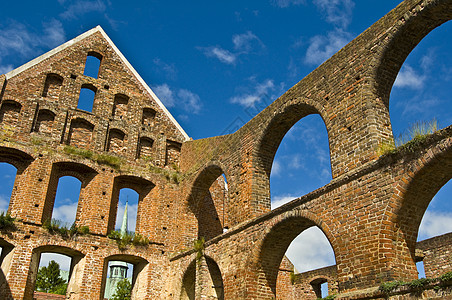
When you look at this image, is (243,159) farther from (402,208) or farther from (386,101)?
(402,208)

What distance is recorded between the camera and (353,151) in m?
9.51

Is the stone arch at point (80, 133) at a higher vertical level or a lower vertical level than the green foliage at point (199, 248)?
higher

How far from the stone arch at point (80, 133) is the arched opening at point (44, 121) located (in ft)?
2.57

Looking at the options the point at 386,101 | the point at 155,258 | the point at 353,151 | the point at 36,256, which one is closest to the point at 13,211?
the point at 36,256

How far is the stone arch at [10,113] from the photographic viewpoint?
15589 mm

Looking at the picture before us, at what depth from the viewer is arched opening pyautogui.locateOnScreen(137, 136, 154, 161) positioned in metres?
17.9

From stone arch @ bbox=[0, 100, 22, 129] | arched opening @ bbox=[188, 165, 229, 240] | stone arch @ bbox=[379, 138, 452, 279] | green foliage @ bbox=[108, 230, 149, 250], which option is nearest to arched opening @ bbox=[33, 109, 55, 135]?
stone arch @ bbox=[0, 100, 22, 129]

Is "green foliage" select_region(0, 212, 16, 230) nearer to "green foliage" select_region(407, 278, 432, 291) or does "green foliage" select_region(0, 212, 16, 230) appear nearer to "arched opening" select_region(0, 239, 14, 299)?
"arched opening" select_region(0, 239, 14, 299)

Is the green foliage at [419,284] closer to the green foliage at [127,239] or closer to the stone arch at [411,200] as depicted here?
the stone arch at [411,200]

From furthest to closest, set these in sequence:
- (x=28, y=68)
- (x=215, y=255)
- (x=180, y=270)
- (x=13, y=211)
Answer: (x=28, y=68)
(x=180, y=270)
(x=13, y=211)
(x=215, y=255)

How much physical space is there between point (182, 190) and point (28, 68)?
814 cm

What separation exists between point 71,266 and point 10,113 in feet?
20.8

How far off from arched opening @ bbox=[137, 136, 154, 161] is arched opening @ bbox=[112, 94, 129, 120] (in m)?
1.39

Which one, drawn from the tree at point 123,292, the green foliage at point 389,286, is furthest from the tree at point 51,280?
the green foliage at point 389,286
